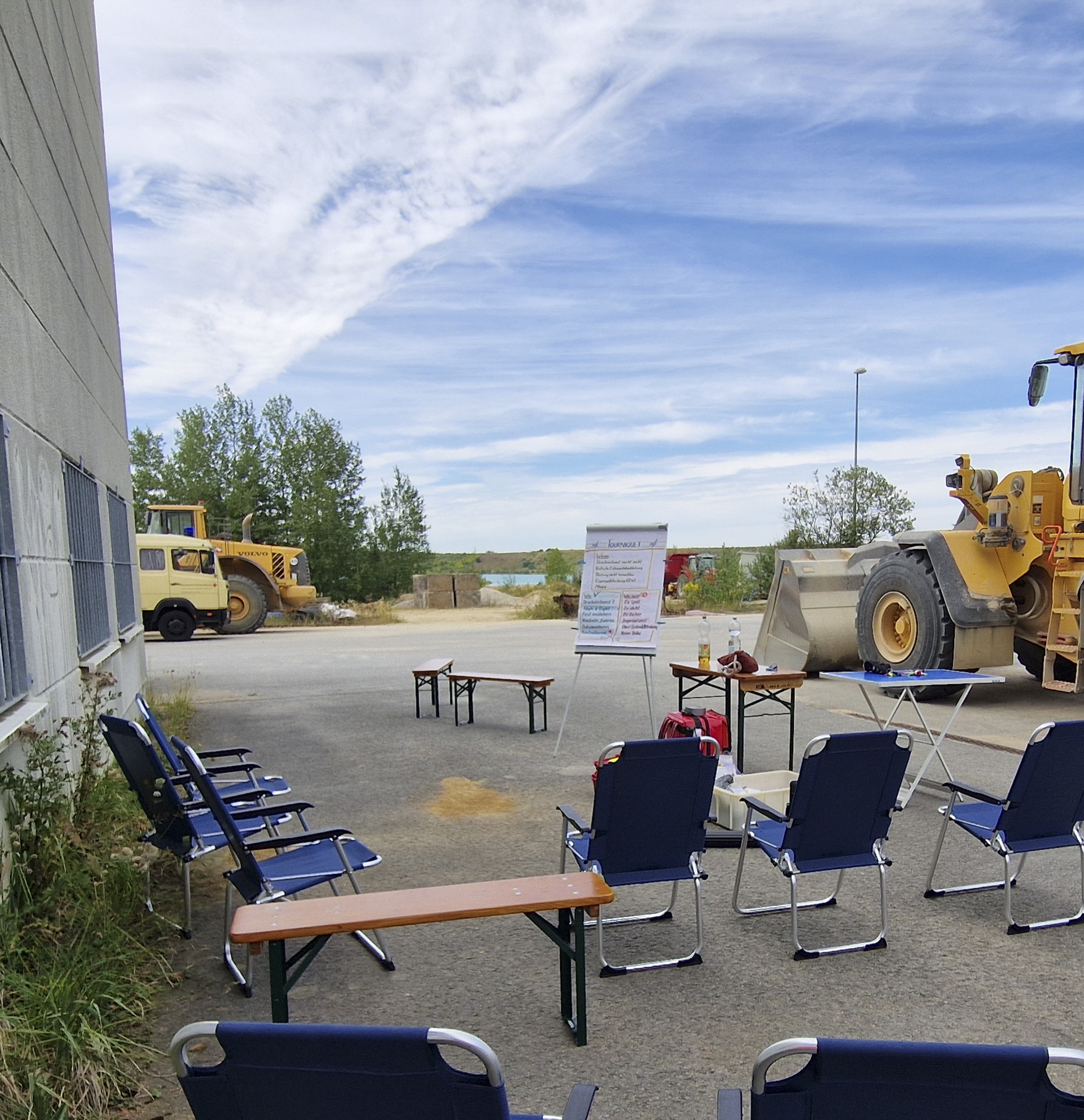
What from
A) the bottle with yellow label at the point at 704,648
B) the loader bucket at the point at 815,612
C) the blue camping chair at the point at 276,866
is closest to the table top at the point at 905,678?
the bottle with yellow label at the point at 704,648

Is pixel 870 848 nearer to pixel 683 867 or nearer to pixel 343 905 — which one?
pixel 683 867

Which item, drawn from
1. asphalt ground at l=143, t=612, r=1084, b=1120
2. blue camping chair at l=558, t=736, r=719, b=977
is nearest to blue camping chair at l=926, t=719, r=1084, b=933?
asphalt ground at l=143, t=612, r=1084, b=1120

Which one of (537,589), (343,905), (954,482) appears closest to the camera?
(343,905)

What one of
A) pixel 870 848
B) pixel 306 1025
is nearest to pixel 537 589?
pixel 870 848

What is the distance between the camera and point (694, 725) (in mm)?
6582

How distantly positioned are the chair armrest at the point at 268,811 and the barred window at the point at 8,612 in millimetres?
1096

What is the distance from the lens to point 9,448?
4312mm

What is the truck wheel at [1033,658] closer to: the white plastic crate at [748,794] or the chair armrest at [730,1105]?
the white plastic crate at [748,794]

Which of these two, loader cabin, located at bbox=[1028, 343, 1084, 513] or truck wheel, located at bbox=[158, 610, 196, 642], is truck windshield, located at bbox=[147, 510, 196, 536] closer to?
truck wheel, located at bbox=[158, 610, 196, 642]

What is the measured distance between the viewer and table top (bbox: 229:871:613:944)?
3.21 meters

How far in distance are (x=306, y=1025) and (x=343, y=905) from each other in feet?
5.70

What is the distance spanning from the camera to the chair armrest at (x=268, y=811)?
4.56 m

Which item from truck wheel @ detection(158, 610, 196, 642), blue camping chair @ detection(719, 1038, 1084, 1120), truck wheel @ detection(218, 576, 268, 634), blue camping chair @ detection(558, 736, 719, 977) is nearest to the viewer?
blue camping chair @ detection(719, 1038, 1084, 1120)

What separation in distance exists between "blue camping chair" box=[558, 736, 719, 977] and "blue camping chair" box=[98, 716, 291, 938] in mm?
1573
